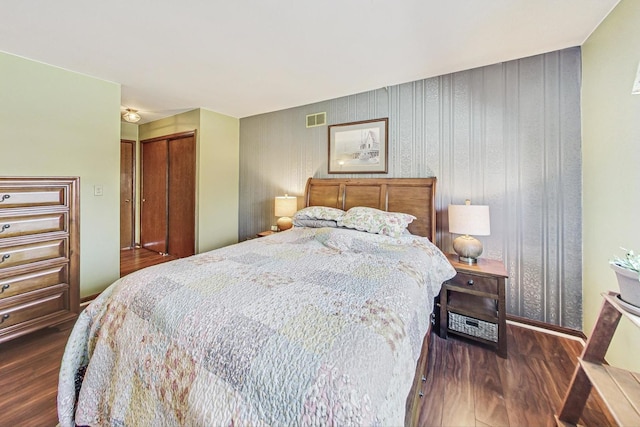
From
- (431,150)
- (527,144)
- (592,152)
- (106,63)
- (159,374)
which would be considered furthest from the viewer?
(431,150)

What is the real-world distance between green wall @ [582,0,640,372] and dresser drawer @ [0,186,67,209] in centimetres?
417

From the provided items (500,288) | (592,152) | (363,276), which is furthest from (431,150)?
(363,276)

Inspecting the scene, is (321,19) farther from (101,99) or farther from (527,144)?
(101,99)

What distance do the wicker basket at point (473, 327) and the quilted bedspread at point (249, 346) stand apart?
746 mm

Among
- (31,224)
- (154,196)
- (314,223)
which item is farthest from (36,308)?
(154,196)

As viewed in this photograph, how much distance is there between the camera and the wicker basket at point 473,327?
6.51 ft

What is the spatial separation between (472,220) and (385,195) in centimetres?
89

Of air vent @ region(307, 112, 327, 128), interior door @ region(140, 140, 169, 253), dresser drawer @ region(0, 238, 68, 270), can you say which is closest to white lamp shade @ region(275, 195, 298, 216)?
air vent @ region(307, 112, 327, 128)

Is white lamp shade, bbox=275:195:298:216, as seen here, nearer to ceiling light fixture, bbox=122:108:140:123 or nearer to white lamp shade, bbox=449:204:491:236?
white lamp shade, bbox=449:204:491:236

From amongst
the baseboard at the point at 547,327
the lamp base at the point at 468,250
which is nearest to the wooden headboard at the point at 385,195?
the lamp base at the point at 468,250

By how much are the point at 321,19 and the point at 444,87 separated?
1459mm

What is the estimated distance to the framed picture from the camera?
291 cm

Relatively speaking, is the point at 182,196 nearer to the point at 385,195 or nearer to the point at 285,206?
the point at 285,206

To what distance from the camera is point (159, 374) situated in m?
1.02
